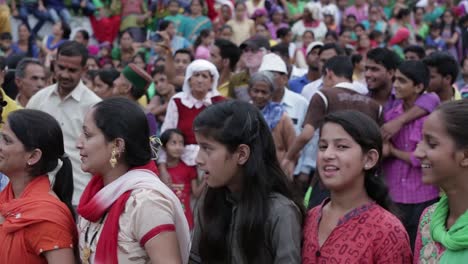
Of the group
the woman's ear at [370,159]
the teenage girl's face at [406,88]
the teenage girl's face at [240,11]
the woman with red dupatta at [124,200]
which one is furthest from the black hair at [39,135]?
the teenage girl's face at [240,11]

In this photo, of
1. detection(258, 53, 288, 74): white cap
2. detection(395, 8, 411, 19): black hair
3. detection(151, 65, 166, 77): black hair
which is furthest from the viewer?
detection(395, 8, 411, 19): black hair

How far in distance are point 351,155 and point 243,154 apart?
449 mm

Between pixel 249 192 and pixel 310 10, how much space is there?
13.3 metres

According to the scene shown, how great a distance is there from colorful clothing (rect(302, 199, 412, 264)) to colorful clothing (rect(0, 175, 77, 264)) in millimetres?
1083

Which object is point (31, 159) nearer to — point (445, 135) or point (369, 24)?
point (445, 135)

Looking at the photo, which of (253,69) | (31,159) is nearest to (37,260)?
(31,159)

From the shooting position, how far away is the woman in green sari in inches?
120

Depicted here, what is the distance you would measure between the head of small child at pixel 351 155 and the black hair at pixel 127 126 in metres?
0.78

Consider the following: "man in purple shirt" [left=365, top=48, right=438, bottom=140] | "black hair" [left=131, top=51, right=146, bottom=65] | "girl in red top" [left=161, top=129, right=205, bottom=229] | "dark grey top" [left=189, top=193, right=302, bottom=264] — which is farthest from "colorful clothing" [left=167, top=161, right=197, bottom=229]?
"black hair" [left=131, top=51, right=146, bottom=65]

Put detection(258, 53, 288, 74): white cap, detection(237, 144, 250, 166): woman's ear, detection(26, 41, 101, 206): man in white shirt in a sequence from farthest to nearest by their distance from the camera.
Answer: detection(258, 53, 288, 74): white cap → detection(26, 41, 101, 206): man in white shirt → detection(237, 144, 250, 166): woman's ear

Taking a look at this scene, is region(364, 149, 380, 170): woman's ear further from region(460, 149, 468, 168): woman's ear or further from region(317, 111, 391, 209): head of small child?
region(460, 149, 468, 168): woman's ear

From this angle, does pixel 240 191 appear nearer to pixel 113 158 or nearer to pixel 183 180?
pixel 113 158

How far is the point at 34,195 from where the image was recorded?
3.77 m

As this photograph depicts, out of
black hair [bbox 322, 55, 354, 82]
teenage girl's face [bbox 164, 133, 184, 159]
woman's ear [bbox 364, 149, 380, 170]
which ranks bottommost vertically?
teenage girl's face [bbox 164, 133, 184, 159]
